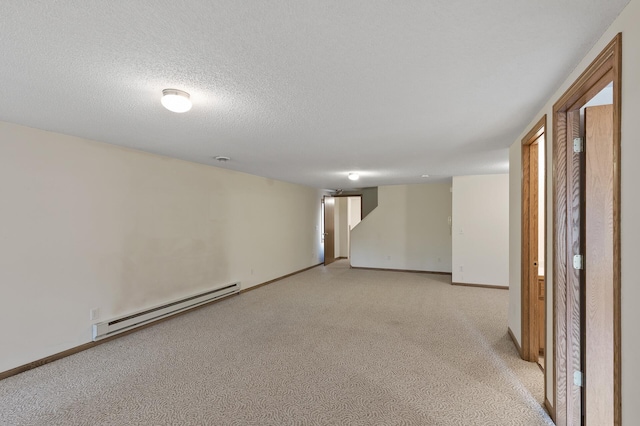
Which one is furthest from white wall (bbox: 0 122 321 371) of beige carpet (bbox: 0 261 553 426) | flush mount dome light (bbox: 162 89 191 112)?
flush mount dome light (bbox: 162 89 191 112)

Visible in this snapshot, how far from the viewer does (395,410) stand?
2121mm

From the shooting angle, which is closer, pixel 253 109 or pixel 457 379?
pixel 253 109

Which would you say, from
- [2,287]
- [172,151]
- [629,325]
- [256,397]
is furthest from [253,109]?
[2,287]

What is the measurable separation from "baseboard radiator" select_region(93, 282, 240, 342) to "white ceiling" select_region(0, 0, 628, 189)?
2036 mm

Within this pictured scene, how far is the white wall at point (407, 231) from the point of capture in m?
7.04

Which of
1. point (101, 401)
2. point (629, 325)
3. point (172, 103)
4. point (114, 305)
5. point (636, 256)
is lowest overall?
point (101, 401)

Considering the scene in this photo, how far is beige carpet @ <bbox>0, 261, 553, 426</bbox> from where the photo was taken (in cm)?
208

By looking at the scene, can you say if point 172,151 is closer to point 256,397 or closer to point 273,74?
point 273,74

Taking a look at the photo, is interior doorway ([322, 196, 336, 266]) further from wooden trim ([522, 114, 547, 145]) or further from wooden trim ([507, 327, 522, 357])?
wooden trim ([522, 114, 547, 145])

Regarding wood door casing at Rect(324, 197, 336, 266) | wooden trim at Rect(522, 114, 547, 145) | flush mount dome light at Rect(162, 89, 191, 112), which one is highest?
flush mount dome light at Rect(162, 89, 191, 112)

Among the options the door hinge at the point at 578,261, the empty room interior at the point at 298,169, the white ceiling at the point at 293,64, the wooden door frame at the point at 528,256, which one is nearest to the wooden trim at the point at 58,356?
the empty room interior at the point at 298,169

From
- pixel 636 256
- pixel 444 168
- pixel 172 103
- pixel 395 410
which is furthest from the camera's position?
pixel 444 168

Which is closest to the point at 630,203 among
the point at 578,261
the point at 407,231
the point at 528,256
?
the point at 578,261

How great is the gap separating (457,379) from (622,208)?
1926mm
